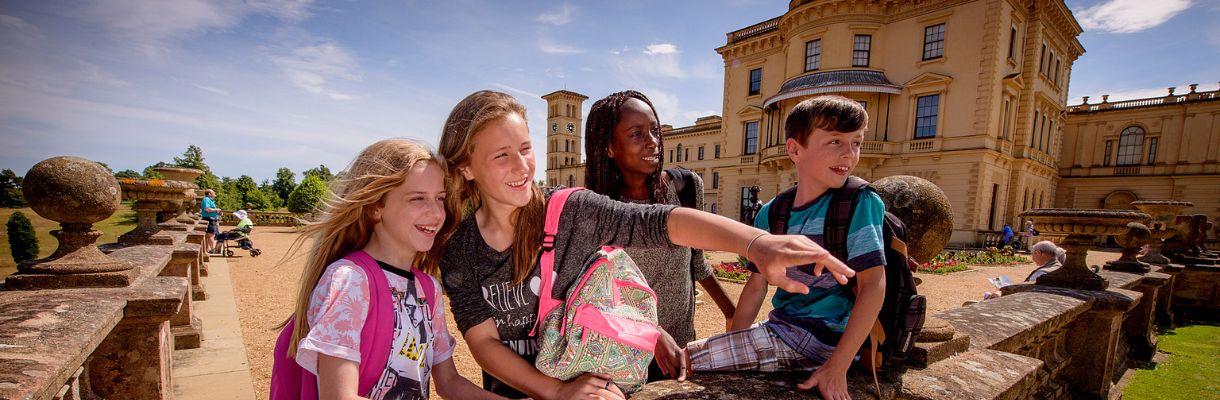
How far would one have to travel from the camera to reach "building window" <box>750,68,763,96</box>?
92.3ft

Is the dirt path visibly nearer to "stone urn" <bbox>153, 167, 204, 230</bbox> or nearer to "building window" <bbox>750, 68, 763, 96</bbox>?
"stone urn" <bbox>153, 167, 204, 230</bbox>

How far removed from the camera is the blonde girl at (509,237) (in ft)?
4.45

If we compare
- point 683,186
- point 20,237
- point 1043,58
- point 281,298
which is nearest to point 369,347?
point 683,186

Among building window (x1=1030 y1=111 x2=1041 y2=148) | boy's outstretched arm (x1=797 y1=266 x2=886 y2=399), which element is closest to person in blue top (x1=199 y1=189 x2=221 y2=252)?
boy's outstretched arm (x1=797 y1=266 x2=886 y2=399)

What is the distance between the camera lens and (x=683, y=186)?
2396mm

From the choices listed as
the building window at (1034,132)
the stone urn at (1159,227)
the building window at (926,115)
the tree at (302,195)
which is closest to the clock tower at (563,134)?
the tree at (302,195)

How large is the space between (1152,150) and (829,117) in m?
40.9

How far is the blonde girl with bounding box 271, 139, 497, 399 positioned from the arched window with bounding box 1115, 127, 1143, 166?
42.0 m

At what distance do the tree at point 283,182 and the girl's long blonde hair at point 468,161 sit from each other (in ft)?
228

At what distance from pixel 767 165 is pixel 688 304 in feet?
85.6

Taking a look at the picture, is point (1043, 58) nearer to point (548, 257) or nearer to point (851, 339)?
point (851, 339)

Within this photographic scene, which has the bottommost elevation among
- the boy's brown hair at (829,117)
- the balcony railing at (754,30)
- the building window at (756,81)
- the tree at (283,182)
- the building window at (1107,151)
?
the tree at (283,182)

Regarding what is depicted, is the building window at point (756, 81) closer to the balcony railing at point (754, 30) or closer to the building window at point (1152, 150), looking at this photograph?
the balcony railing at point (754, 30)

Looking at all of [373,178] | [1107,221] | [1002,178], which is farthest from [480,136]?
[1002,178]
